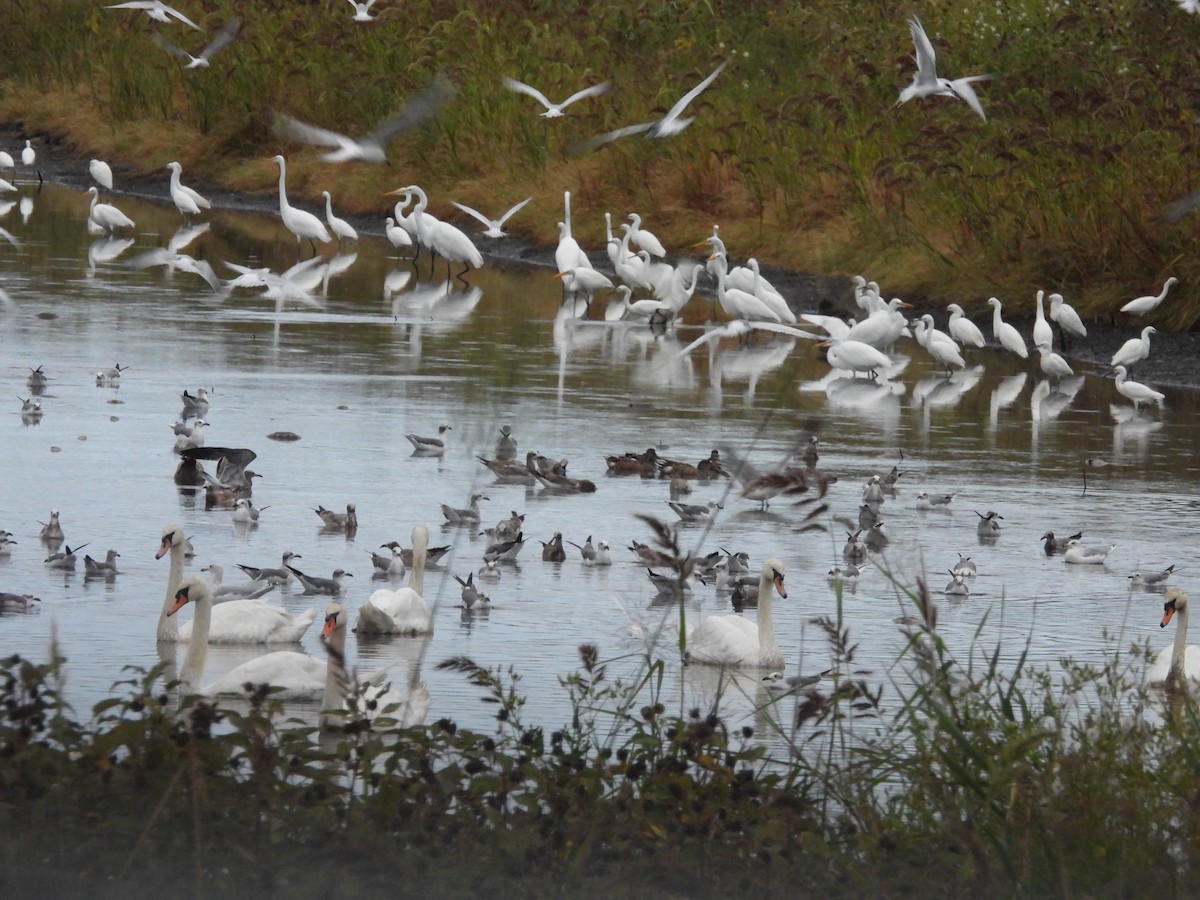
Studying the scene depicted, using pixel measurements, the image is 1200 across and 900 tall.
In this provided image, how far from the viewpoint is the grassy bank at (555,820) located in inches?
183

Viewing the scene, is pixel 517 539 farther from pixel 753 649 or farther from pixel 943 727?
pixel 943 727

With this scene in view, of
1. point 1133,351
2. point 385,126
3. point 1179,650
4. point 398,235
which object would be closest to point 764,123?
point 398,235

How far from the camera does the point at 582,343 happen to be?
19.8 metres

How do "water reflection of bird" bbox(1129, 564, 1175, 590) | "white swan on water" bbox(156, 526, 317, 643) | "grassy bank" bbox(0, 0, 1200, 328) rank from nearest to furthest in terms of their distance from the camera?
"white swan on water" bbox(156, 526, 317, 643) < "water reflection of bird" bbox(1129, 564, 1175, 590) < "grassy bank" bbox(0, 0, 1200, 328)

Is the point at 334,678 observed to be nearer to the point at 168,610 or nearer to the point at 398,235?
the point at 168,610

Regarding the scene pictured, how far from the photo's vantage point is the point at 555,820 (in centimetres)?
491

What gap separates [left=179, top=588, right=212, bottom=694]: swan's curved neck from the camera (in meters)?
7.84

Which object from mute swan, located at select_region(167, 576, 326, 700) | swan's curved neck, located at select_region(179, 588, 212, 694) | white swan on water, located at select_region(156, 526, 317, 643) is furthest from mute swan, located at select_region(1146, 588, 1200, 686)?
swan's curved neck, located at select_region(179, 588, 212, 694)

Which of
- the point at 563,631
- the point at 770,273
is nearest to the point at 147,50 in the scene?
the point at 770,273

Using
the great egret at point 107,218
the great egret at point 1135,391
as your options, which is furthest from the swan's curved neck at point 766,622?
the great egret at point 107,218

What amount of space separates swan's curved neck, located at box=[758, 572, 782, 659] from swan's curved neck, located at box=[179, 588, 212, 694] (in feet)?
6.90

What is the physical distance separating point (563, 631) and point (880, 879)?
4349 millimetres

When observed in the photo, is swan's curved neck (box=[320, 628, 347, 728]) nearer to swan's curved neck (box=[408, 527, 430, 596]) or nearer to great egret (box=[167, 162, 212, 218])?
swan's curved neck (box=[408, 527, 430, 596])

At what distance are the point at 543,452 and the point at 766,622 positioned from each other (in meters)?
5.04
